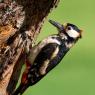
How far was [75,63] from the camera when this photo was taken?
11898 mm

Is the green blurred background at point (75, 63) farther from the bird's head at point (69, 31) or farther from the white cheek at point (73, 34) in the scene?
the white cheek at point (73, 34)

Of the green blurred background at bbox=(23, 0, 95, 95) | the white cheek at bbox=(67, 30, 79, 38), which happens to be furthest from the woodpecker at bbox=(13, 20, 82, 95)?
the green blurred background at bbox=(23, 0, 95, 95)

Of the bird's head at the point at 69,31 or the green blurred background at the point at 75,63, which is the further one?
the green blurred background at the point at 75,63

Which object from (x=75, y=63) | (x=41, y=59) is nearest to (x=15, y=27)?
(x=41, y=59)

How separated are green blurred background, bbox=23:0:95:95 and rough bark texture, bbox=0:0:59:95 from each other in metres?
4.41

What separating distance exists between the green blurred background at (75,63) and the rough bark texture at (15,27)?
4406mm

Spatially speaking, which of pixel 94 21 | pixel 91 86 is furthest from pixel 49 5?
pixel 94 21

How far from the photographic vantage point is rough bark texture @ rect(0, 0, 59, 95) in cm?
547

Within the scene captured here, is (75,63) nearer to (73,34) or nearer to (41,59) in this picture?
(73,34)

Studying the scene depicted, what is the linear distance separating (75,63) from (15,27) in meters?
6.41

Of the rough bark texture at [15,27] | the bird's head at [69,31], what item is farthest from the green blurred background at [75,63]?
the rough bark texture at [15,27]

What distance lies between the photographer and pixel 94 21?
14336 mm

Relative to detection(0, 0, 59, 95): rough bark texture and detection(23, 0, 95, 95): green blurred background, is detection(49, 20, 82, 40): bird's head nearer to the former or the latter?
detection(0, 0, 59, 95): rough bark texture

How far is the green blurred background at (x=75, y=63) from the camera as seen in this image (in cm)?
1041
